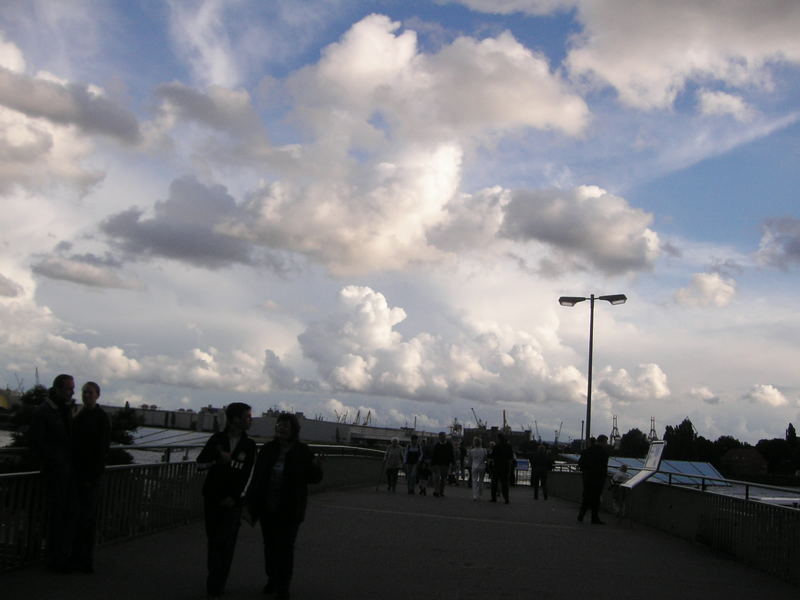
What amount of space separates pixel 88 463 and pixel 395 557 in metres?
3.75

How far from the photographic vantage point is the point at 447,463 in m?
23.9

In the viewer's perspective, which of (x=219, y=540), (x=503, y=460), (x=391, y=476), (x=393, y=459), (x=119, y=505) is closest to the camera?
(x=219, y=540)

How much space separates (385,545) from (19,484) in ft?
16.1

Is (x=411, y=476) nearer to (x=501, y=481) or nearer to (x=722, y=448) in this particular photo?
(x=501, y=481)

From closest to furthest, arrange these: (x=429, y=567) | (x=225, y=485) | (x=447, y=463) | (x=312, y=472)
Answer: (x=225, y=485) < (x=312, y=472) < (x=429, y=567) < (x=447, y=463)

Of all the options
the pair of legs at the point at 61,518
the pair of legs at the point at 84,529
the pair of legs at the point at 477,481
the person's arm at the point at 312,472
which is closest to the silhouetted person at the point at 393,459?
the pair of legs at the point at 477,481

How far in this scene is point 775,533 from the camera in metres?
11.3

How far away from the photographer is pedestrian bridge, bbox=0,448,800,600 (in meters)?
8.34

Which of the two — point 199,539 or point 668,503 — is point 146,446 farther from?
point 668,503

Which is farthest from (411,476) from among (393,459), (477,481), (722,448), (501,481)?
(722,448)

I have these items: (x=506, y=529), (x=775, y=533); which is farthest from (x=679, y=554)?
(x=506, y=529)

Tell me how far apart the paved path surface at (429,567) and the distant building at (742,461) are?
91384 mm

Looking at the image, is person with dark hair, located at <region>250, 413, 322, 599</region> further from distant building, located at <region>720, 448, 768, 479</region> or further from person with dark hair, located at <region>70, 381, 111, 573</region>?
distant building, located at <region>720, 448, 768, 479</region>

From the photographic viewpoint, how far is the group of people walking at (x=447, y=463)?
2283 centimetres
